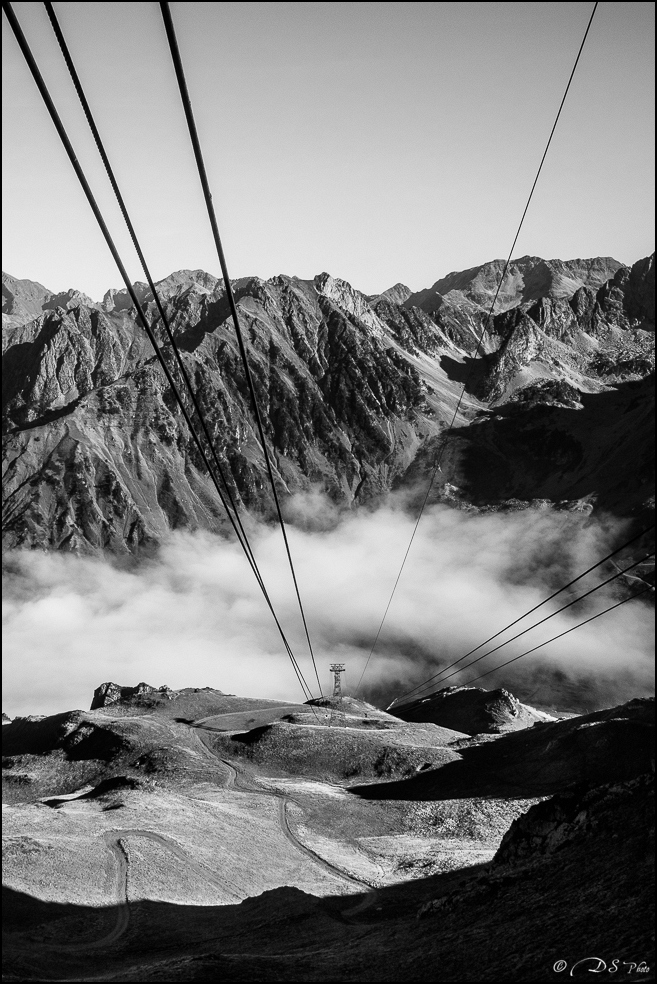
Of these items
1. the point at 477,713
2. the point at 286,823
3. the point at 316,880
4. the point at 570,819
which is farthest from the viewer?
the point at 477,713

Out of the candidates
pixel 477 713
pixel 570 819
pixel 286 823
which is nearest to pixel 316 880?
pixel 286 823

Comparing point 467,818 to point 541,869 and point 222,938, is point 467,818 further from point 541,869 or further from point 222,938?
point 541,869

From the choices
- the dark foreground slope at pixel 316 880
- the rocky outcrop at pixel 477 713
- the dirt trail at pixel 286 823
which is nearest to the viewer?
the dark foreground slope at pixel 316 880

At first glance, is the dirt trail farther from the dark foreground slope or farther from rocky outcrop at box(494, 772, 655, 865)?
rocky outcrop at box(494, 772, 655, 865)

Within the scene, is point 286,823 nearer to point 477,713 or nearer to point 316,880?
point 316,880

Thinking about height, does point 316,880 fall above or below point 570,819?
below

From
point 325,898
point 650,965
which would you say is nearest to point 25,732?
point 325,898

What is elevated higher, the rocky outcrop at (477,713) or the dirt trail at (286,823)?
the rocky outcrop at (477,713)

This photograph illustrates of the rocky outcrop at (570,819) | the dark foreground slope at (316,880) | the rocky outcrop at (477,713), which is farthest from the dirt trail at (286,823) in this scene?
the rocky outcrop at (477,713)

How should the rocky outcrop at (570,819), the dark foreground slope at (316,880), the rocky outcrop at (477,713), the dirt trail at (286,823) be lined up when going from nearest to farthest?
the dark foreground slope at (316,880)
the rocky outcrop at (570,819)
the dirt trail at (286,823)
the rocky outcrop at (477,713)

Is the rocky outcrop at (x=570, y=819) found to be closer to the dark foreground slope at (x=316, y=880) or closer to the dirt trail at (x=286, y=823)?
the dark foreground slope at (x=316, y=880)

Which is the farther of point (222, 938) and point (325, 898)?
point (325, 898)
